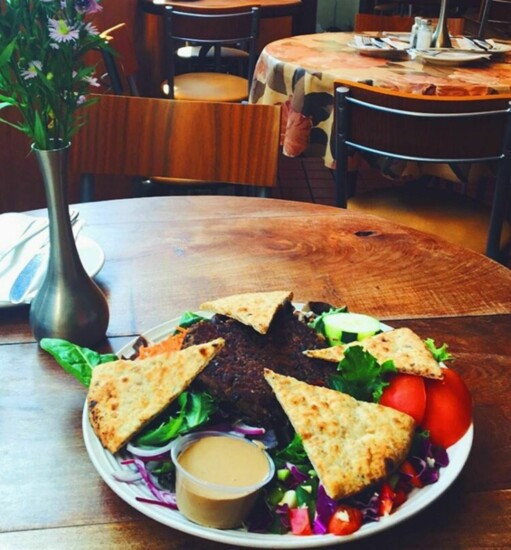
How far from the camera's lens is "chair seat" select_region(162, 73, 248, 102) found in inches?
139

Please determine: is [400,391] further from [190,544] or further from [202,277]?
[202,277]

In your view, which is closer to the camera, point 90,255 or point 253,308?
point 253,308

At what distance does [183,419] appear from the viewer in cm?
73

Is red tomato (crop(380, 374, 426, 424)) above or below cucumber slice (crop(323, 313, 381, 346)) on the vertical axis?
above

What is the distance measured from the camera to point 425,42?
2846 millimetres

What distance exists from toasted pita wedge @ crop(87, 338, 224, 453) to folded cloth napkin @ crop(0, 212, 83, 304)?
33 cm

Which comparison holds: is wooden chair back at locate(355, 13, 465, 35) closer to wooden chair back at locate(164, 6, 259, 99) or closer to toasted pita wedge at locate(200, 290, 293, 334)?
wooden chair back at locate(164, 6, 259, 99)

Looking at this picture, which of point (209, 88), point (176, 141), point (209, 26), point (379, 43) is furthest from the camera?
point (209, 88)

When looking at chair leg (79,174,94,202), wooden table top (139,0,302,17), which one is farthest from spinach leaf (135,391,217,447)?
wooden table top (139,0,302,17)

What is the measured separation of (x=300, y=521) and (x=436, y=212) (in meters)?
1.75

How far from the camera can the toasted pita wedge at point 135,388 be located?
715mm

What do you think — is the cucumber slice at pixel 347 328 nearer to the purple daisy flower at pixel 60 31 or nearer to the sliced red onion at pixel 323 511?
the sliced red onion at pixel 323 511

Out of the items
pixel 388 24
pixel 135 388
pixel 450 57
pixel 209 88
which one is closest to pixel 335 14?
pixel 388 24

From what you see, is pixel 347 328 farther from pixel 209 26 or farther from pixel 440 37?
pixel 209 26
